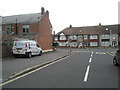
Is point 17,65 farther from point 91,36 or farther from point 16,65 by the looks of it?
point 91,36

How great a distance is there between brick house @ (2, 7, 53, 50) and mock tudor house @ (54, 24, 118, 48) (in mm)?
30739

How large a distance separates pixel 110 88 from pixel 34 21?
28697 millimetres

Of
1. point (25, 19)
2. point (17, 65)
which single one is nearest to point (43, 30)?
point (25, 19)

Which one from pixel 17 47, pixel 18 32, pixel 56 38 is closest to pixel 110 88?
pixel 17 47

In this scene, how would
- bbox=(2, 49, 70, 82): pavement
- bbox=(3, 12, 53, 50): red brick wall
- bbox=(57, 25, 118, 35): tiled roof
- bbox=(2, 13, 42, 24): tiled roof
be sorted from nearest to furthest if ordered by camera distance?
1. bbox=(2, 49, 70, 82): pavement
2. bbox=(3, 12, 53, 50): red brick wall
3. bbox=(2, 13, 42, 24): tiled roof
4. bbox=(57, 25, 118, 35): tiled roof

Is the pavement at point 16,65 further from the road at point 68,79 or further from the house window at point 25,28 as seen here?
the house window at point 25,28

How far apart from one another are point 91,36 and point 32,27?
40678 millimetres

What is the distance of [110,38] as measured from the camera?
66875mm

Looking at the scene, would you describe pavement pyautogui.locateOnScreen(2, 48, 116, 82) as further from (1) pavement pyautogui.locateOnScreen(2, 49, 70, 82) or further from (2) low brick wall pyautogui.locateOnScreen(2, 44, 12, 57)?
(2) low brick wall pyautogui.locateOnScreen(2, 44, 12, 57)

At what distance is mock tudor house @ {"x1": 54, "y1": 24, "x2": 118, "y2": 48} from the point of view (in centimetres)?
6768

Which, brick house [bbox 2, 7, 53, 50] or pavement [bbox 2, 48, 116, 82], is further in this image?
brick house [bbox 2, 7, 53, 50]

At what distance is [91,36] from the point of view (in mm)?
69188

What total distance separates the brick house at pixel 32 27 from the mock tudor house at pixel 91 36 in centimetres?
3074

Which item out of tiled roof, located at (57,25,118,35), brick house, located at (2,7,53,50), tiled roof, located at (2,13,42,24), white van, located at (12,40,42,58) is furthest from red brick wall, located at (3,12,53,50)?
tiled roof, located at (57,25,118,35)
